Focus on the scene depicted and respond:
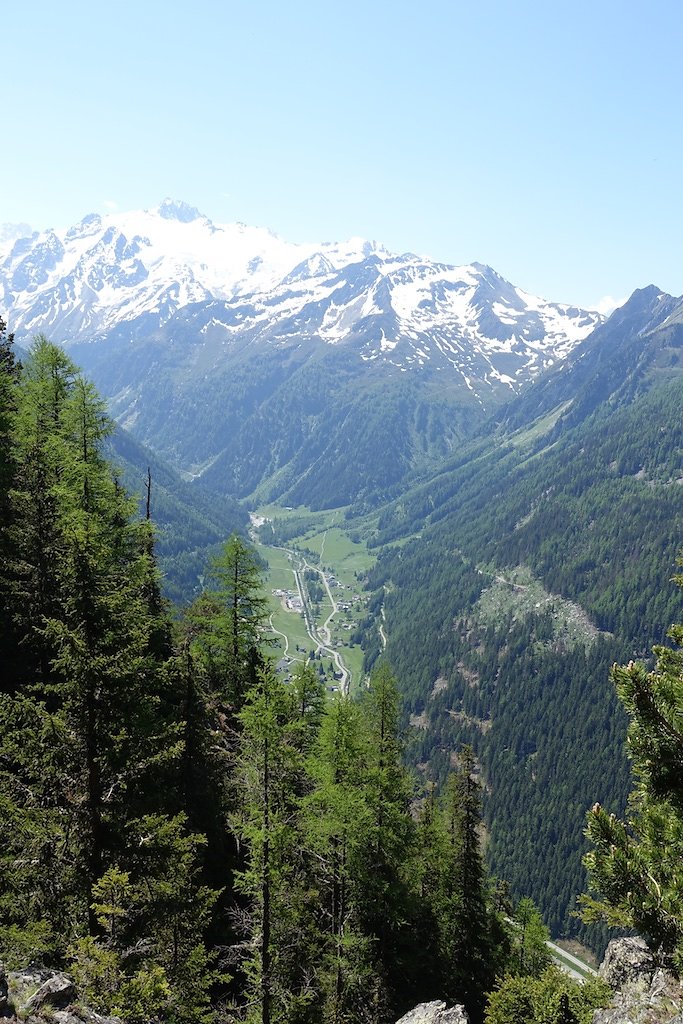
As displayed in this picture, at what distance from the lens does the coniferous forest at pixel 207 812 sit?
17406 millimetres

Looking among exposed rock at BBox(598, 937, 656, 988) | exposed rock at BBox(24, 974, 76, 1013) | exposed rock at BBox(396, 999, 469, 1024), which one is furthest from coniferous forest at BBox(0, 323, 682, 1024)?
exposed rock at BBox(396, 999, 469, 1024)

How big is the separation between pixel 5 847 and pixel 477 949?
35709 mm

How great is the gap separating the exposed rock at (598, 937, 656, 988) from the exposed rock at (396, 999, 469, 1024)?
582 centimetres

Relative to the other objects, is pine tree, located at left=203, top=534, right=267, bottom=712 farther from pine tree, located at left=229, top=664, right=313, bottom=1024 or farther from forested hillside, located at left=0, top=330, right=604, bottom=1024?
pine tree, located at left=229, top=664, right=313, bottom=1024

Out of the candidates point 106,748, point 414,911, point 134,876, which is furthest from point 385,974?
point 106,748

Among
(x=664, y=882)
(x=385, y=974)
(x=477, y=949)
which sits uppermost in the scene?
(x=664, y=882)

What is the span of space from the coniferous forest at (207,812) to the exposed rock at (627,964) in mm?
1392

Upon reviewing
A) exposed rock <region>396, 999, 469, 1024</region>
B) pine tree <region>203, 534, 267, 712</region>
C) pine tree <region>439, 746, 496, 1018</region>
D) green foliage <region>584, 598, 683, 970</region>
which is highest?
green foliage <region>584, 598, 683, 970</region>

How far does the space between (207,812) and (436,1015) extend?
643 inches

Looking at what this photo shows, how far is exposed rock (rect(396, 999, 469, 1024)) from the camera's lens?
23047mm

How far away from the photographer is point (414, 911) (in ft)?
116

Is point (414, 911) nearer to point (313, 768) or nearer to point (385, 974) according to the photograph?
point (385, 974)

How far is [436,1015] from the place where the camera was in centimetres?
2347

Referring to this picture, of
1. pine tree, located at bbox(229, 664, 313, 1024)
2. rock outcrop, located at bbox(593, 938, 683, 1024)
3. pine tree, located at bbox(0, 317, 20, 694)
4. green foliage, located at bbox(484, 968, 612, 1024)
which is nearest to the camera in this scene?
rock outcrop, located at bbox(593, 938, 683, 1024)
